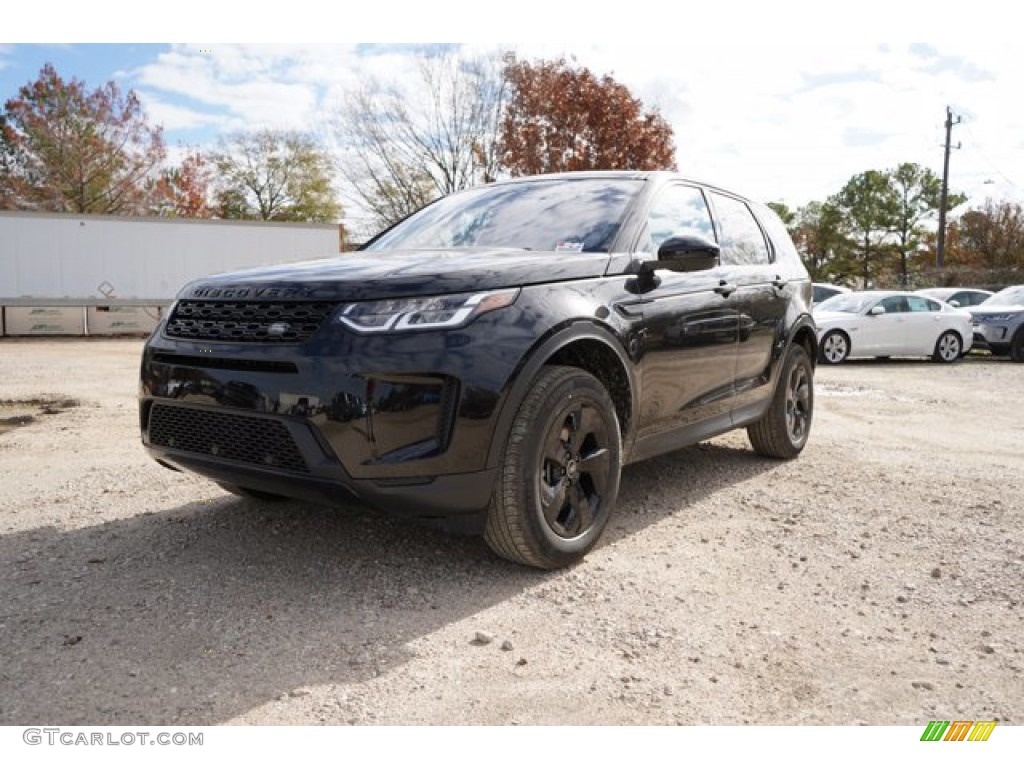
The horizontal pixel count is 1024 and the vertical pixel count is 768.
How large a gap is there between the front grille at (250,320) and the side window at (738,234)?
261 centimetres

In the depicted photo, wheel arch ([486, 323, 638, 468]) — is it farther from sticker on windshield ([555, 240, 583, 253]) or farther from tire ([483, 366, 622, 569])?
sticker on windshield ([555, 240, 583, 253])

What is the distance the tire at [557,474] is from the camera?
10.3 ft

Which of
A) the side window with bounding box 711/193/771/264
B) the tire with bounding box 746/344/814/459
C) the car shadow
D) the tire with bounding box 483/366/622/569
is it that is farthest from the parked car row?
the tire with bounding box 483/366/622/569

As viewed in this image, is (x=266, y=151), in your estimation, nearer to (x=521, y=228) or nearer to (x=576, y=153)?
(x=576, y=153)

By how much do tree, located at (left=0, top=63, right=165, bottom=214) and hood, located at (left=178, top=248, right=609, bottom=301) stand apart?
35326 mm

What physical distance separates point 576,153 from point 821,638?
22.5m

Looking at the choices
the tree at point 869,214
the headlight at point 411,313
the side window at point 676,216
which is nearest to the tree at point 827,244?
the tree at point 869,214

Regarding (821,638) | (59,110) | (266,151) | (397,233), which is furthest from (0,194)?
(821,638)

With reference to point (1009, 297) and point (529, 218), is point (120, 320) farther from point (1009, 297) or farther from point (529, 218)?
point (1009, 297)

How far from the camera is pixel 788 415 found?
5.60m

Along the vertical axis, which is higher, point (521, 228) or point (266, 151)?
point (266, 151)

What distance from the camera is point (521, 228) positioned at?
156 inches

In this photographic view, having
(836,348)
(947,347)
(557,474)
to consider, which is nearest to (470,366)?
(557,474)

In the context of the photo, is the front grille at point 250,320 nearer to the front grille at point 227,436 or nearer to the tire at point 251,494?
the front grille at point 227,436
